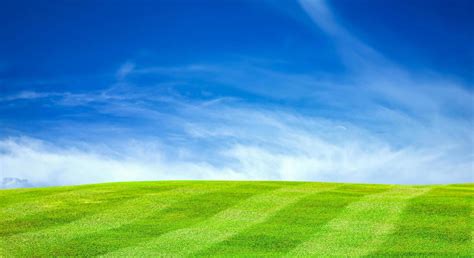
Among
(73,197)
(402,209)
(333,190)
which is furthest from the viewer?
(333,190)

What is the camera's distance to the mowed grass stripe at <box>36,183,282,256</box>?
64.7 ft

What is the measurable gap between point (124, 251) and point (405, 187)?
22931 millimetres

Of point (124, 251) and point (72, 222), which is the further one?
point (72, 222)

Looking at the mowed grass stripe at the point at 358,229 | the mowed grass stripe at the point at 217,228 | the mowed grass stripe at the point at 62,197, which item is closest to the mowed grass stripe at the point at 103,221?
the mowed grass stripe at the point at 62,197

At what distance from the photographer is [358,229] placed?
2241 centimetres

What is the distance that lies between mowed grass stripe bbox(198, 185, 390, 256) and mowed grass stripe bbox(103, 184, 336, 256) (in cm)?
47

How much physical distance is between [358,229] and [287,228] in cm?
278

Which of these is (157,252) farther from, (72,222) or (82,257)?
(72,222)

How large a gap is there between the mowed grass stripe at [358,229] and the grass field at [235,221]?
0.04 metres

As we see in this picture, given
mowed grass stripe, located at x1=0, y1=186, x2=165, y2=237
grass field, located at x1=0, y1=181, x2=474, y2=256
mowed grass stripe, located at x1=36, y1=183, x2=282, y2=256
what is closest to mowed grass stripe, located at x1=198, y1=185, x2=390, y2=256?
grass field, located at x1=0, y1=181, x2=474, y2=256

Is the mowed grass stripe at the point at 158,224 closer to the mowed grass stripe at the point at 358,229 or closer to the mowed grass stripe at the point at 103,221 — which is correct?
the mowed grass stripe at the point at 103,221

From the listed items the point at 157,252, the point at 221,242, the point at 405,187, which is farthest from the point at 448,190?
the point at 157,252

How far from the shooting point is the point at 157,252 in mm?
19062

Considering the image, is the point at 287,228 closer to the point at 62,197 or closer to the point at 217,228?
the point at 217,228
